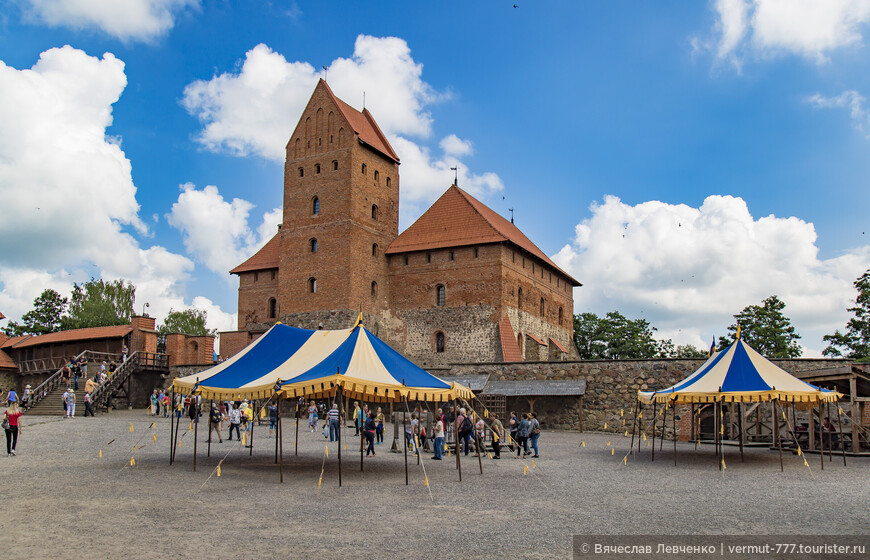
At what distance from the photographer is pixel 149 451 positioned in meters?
16.5

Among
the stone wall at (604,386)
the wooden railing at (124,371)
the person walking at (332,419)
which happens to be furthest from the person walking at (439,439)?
the wooden railing at (124,371)

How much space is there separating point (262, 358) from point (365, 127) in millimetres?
27314

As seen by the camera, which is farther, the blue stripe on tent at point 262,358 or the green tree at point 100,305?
the green tree at point 100,305

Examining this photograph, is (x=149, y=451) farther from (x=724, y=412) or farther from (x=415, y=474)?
(x=724, y=412)

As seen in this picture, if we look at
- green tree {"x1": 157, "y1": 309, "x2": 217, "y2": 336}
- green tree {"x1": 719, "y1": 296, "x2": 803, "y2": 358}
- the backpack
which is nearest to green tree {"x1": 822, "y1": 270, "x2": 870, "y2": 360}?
green tree {"x1": 719, "y1": 296, "x2": 803, "y2": 358}

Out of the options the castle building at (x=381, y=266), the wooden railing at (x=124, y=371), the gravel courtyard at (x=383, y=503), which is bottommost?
the gravel courtyard at (x=383, y=503)

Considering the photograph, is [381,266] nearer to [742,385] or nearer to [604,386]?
[604,386]

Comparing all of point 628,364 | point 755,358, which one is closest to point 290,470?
point 755,358

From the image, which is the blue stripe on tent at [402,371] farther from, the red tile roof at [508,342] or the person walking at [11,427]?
the red tile roof at [508,342]

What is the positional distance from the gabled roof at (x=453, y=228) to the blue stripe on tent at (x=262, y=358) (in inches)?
855

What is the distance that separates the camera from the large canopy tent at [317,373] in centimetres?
1270

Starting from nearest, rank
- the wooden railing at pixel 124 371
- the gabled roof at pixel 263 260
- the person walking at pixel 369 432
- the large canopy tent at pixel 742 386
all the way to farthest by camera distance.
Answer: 1. the large canopy tent at pixel 742 386
2. the person walking at pixel 369 432
3. the wooden railing at pixel 124 371
4. the gabled roof at pixel 263 260

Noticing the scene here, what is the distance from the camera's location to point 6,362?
137ft

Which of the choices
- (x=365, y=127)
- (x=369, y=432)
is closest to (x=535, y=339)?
(x=365, y=127)
